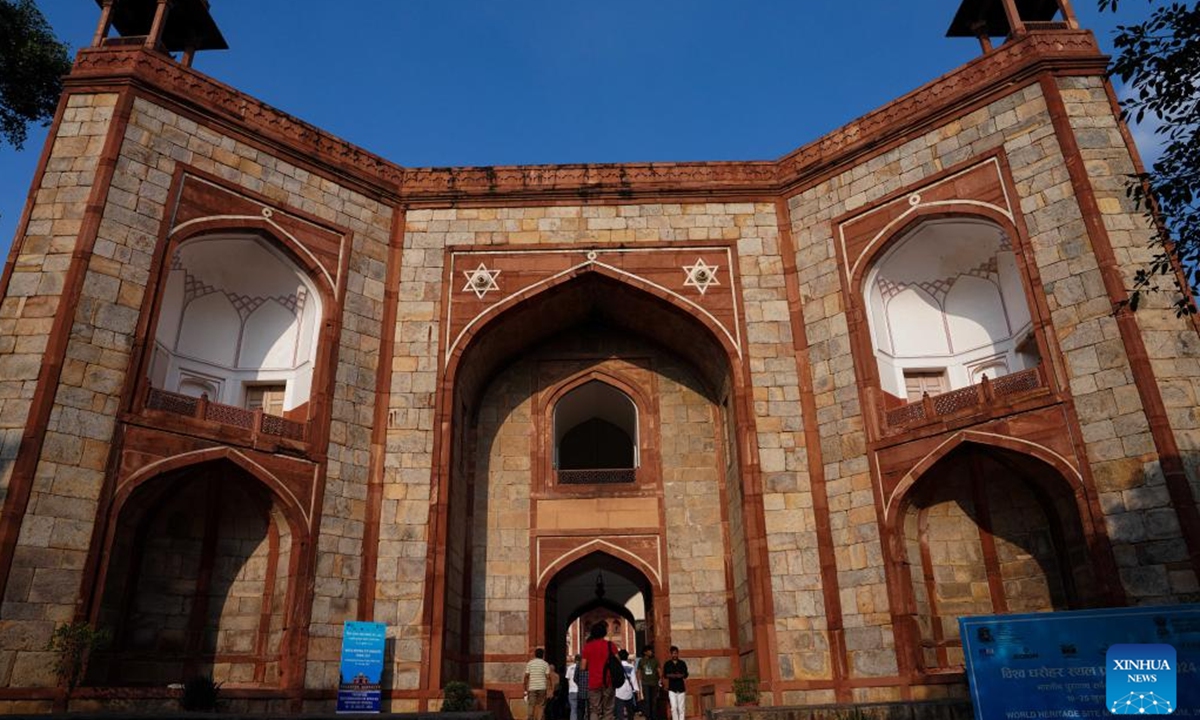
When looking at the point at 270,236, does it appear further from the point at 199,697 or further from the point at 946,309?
the point at 946,309

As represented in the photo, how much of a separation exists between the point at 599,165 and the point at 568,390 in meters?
4.00

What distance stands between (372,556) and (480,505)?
8.81ft

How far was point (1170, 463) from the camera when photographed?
9.44m

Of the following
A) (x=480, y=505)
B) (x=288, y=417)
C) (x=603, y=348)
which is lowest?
(x=480, y=505)

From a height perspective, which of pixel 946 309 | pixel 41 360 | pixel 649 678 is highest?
pixel 946 309

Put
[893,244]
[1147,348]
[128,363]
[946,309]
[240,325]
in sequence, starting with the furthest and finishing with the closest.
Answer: [946,309], [240,325], [893,244], [128,363], [1147,348]

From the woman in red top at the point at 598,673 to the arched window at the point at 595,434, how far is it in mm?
4874

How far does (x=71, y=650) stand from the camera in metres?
8.96

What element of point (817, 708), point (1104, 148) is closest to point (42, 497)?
point (817, 708)

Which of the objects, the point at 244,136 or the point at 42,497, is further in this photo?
the point at 244,136

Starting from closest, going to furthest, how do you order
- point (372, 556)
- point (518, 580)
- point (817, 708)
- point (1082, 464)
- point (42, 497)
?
point (817, 708) < point (42, 497) < point (1082, 464) < point (372, 556) < point (518, 580)

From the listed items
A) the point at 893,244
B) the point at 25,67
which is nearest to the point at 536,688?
the point at 893,244

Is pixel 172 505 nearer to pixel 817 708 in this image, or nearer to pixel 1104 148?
pixel 817 708

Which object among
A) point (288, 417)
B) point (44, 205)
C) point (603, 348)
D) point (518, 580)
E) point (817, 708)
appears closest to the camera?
point (817, 708)
